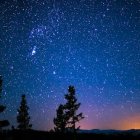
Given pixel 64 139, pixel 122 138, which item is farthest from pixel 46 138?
pixel 122 138

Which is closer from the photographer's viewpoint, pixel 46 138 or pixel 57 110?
pixel 46 138

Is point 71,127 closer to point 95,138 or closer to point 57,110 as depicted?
point 95,138

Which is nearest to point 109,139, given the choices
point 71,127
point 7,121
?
point 71,127

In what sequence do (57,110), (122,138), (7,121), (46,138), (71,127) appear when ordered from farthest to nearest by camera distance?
(57,110)
(122,138)
(71,127)
(46,138)
(7,121)

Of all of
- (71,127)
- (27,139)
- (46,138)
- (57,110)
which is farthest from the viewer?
(57,110)

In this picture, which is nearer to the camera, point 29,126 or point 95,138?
point 95,138

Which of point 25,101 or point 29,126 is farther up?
point 25,101

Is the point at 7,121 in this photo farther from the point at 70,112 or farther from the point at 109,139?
the point at 109,139

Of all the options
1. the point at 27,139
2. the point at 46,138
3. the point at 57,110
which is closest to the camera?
the point at 27,139

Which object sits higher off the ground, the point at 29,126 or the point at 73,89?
the point at 73,89

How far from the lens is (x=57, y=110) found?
64.4m

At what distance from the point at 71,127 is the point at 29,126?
19070 mm

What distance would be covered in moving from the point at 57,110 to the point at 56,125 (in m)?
3.72

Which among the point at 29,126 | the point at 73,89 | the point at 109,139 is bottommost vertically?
the point at 109,139
